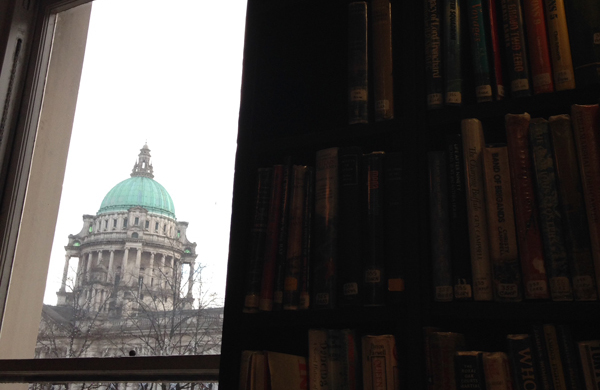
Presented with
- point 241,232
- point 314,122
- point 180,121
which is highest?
point 180,121

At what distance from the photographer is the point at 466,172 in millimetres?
904

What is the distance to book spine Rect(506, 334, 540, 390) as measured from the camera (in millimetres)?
769

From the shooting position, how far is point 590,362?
2.46 ft

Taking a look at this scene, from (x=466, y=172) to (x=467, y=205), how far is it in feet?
0.18

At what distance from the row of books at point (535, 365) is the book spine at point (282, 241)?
319 millimetres

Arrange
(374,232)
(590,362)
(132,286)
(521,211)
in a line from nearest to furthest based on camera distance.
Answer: (590,362) < (521,211) < (374,232) < (132,286)

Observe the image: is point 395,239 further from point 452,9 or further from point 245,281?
point 452,9

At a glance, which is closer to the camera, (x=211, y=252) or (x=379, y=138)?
A: (x=379, y=138)

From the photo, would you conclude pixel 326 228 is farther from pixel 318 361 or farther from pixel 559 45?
pixel 559 45

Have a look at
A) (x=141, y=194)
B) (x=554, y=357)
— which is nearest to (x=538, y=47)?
(x=554, y=357)

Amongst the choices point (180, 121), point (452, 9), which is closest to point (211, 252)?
point (180, 121)

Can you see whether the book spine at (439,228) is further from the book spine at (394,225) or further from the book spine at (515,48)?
the book spine at (515,48)

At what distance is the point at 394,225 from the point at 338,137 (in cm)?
21

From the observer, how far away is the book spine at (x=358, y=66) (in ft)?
3.38
